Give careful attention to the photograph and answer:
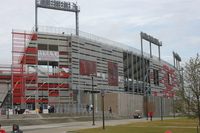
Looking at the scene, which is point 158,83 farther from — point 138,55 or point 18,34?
point 18,34

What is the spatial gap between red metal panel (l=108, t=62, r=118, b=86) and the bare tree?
8103 cm

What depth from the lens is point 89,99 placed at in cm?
10362

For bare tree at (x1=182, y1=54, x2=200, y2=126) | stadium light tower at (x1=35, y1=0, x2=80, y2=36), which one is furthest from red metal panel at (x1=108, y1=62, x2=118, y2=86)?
bare tree at (x1=182, y1=54, x2=200, y2=126)

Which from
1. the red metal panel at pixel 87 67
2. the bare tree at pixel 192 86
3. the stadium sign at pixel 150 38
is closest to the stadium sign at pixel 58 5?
the red metal panel at pixel 87 67

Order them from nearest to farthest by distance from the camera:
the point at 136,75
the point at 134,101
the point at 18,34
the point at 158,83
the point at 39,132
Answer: the point at 39,132 → the point at 18,34 → the point at 134,101 → the point at 136,75 → the point at 158,83

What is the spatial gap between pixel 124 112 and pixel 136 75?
32147 millimetres

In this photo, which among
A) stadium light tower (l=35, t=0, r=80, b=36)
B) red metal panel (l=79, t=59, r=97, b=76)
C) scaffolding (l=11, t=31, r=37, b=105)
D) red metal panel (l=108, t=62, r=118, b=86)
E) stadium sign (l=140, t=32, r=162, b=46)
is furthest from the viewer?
stadium sign (l=140, t=32, r=162, b=46)

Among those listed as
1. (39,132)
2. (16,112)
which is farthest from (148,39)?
(39,132)

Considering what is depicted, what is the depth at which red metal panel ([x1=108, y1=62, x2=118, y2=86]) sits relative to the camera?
373 feet

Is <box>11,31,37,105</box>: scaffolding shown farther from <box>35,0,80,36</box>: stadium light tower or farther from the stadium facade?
<box>35,0,80,36</box>: stadium light tower

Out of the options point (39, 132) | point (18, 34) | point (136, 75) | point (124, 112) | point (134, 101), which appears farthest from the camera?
point (136, 75)

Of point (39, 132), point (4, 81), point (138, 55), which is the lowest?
point (39, 132)

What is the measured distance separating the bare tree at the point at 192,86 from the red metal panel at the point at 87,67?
71175 mm

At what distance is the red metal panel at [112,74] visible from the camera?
114 metres
